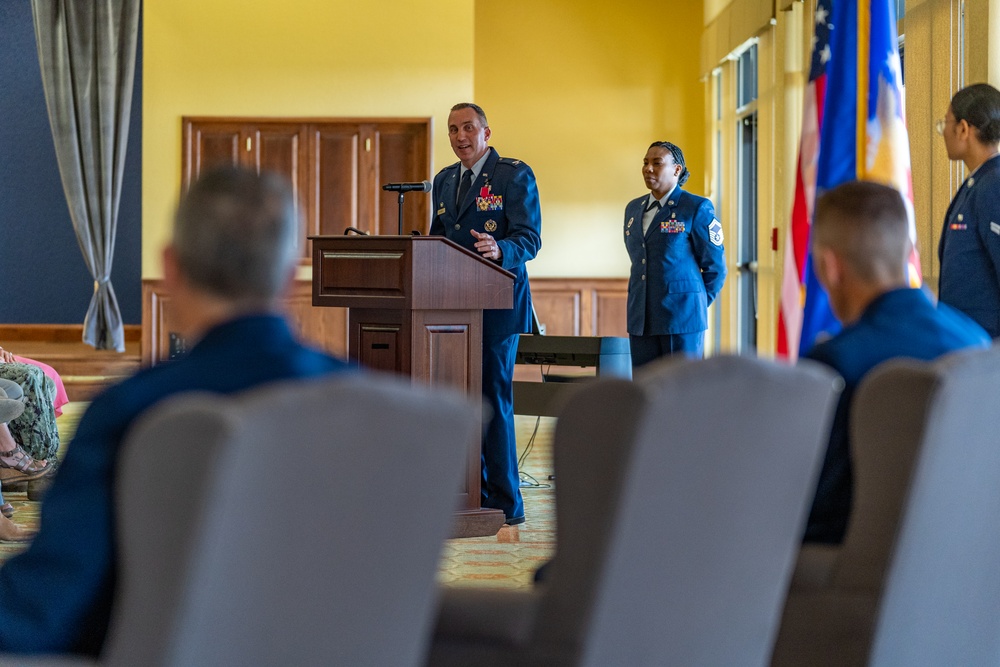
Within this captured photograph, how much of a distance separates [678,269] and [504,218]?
1308mm

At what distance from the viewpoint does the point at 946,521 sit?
5.01 ft

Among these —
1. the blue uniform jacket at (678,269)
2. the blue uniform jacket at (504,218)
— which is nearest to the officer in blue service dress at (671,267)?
the blue uniform jacket at (678,269)

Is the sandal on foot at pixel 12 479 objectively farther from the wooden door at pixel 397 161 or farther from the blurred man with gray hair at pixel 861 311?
the wooden door at pixel 397 161

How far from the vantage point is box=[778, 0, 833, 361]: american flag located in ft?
13.7

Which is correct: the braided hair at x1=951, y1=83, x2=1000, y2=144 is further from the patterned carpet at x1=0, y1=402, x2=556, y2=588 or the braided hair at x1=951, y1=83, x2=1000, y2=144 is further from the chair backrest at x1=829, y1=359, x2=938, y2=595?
the chair backrest at x1=829, y1=359, x2=938, y2=595

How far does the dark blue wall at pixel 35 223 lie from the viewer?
1145 cm

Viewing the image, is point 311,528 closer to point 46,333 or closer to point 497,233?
point 497,233

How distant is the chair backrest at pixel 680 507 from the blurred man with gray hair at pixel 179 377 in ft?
1.14

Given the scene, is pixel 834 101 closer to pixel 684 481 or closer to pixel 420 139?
pixel 684 481

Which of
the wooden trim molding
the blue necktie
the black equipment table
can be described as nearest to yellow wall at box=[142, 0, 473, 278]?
the wooden trim molding

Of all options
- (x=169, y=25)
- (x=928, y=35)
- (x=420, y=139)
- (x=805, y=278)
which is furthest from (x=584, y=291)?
(x=805, y=278)

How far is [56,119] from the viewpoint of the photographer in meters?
9.34

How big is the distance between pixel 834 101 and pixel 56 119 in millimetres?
7056

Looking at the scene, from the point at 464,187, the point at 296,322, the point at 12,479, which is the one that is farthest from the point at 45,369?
the point at 296,322
